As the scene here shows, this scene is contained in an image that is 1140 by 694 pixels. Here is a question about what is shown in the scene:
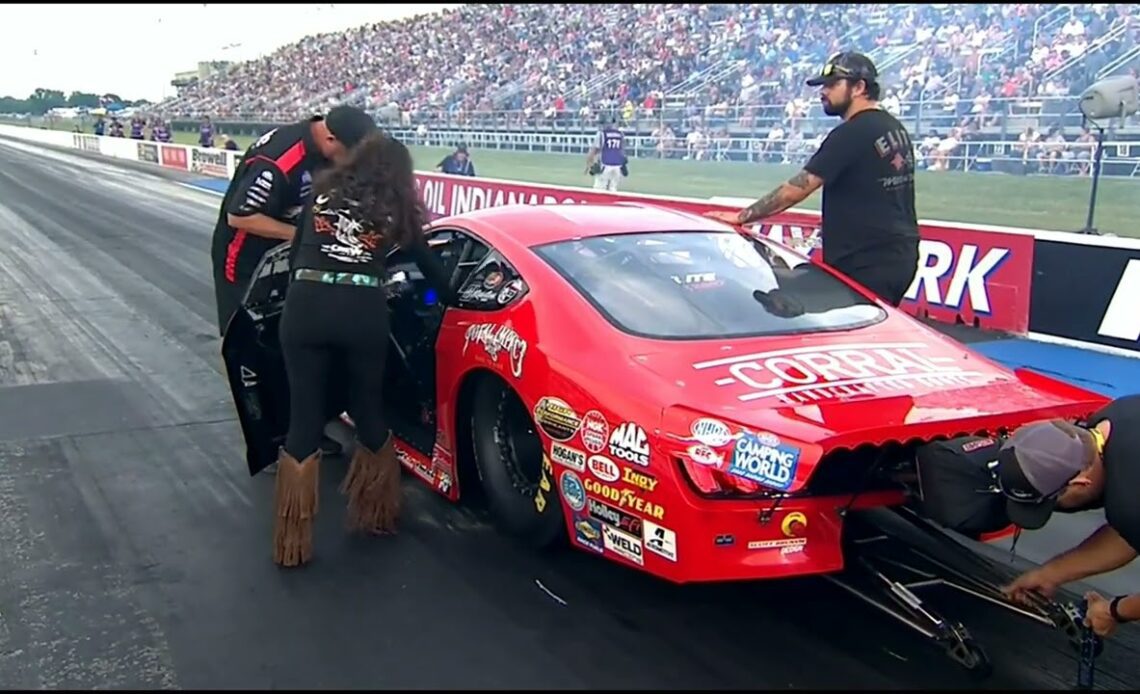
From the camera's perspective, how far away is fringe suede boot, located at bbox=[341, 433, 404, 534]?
14.4ft

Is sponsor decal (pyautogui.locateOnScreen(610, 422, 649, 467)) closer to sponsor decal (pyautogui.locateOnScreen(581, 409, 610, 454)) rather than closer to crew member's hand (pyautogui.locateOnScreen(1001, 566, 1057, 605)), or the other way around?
sponsor decal (pyautogui.locateOnScreen(581, 409, 610, 454))

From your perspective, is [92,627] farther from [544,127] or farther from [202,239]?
[544,127]

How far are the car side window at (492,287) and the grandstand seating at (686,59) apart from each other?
14462 mm

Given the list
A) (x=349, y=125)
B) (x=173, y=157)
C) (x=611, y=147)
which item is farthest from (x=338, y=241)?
(x=173, y=157)

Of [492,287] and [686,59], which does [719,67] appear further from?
[492,287]

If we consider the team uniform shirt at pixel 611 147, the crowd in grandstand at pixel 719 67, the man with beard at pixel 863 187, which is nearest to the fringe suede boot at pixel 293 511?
the man with beard at pixel 863 187

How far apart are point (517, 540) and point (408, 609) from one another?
0.67m

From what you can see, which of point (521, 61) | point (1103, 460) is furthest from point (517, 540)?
point (521, 61)

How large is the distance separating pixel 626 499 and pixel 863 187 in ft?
8.12

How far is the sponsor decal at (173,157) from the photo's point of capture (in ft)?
119

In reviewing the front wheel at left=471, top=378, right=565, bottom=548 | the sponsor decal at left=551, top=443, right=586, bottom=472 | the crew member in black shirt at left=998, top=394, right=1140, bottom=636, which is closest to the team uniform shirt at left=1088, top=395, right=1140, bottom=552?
the crew member in black shirt at left=998, top=394, right=1140, bottom=636

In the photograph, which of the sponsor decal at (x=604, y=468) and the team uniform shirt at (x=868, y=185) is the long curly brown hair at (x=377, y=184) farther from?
the team uniform shirt at (x=868, y=185)

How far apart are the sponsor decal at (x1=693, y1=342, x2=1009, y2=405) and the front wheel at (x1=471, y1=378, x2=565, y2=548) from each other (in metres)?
0.90

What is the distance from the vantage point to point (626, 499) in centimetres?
344
